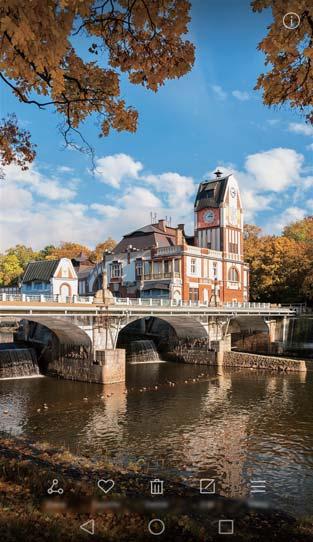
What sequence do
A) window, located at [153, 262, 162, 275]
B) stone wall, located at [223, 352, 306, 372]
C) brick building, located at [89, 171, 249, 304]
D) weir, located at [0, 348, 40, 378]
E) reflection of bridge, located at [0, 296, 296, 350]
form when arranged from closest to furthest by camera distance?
reflection of bridge, located at [0, 296, 296, 350], weir, located at [0, 348, 40, 378], stone wall, located at [223, 352, 306, 372], brick building, located at [89, 171, 249, 304], window, located at [153, 262, 162, 275]

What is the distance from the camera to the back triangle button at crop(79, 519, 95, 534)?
6922 mm

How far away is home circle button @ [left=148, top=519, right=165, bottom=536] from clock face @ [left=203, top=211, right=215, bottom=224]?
66169 millimetres

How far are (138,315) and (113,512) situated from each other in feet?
119

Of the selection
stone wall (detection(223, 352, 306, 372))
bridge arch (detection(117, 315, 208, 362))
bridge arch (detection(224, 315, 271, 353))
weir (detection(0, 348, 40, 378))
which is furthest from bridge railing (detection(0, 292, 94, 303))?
bridge arch (detection(224, 315, 271, 353))

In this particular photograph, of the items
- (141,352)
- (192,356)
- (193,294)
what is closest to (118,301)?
(141,352)

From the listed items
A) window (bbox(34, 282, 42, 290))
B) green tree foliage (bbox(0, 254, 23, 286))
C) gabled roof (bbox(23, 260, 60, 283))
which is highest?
green tree foliage (bbox(0, 254, 23, 286))

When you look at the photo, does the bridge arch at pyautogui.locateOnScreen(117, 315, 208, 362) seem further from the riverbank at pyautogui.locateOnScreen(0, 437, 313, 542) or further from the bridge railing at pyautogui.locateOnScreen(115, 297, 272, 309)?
the riverbank at pyautogui.locateOnScreen(0, 437, 313, 542)

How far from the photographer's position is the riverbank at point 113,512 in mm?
6941

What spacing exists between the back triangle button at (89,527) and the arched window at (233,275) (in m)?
66.2

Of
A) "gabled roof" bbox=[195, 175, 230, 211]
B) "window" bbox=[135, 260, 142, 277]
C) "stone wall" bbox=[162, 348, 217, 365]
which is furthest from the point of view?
"gabled roof" bbox=[195, 175, 230, 211]

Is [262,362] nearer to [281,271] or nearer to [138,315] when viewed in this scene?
[138,315]

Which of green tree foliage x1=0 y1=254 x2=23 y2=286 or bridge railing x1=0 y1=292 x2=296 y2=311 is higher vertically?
green tree foliage x1=0 y1=254 x2=23 y2=286

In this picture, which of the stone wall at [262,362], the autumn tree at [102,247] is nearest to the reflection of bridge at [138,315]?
the stone wall at [262,362]

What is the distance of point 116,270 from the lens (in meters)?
73.1
